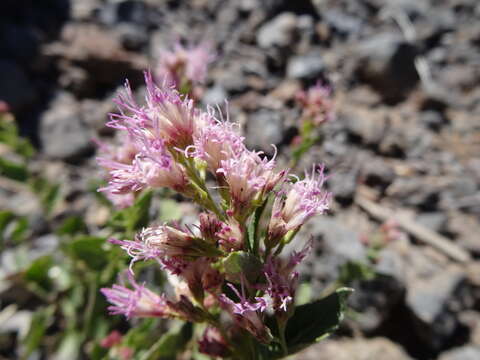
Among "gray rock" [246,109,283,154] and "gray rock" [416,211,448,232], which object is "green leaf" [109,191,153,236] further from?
"gray rock" [416,211,448,232]

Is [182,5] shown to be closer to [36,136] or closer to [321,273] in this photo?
[36,136]

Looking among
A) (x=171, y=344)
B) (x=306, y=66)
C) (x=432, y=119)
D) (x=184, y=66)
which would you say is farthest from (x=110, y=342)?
(x=432, y=119)

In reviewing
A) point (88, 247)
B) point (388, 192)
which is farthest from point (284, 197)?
point (388, 192)

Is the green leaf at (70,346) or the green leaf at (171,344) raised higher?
the green leaf at (171,344)

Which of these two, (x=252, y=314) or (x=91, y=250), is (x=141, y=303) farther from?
(x=91, y=250)

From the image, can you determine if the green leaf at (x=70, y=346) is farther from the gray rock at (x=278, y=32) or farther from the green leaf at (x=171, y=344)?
the gray rock at (x=278, y=32)

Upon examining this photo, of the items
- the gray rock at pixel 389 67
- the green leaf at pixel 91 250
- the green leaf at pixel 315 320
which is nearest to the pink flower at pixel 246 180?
the green leaf at pixel 315 320

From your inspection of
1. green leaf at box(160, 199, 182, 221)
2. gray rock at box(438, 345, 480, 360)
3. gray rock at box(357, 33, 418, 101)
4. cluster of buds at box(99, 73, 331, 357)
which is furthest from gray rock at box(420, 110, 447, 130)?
cluster of buds at box(99, 73, 331, 357)

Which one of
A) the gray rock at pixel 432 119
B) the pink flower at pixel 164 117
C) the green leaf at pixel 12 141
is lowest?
the gray rock at pixel 432 119
